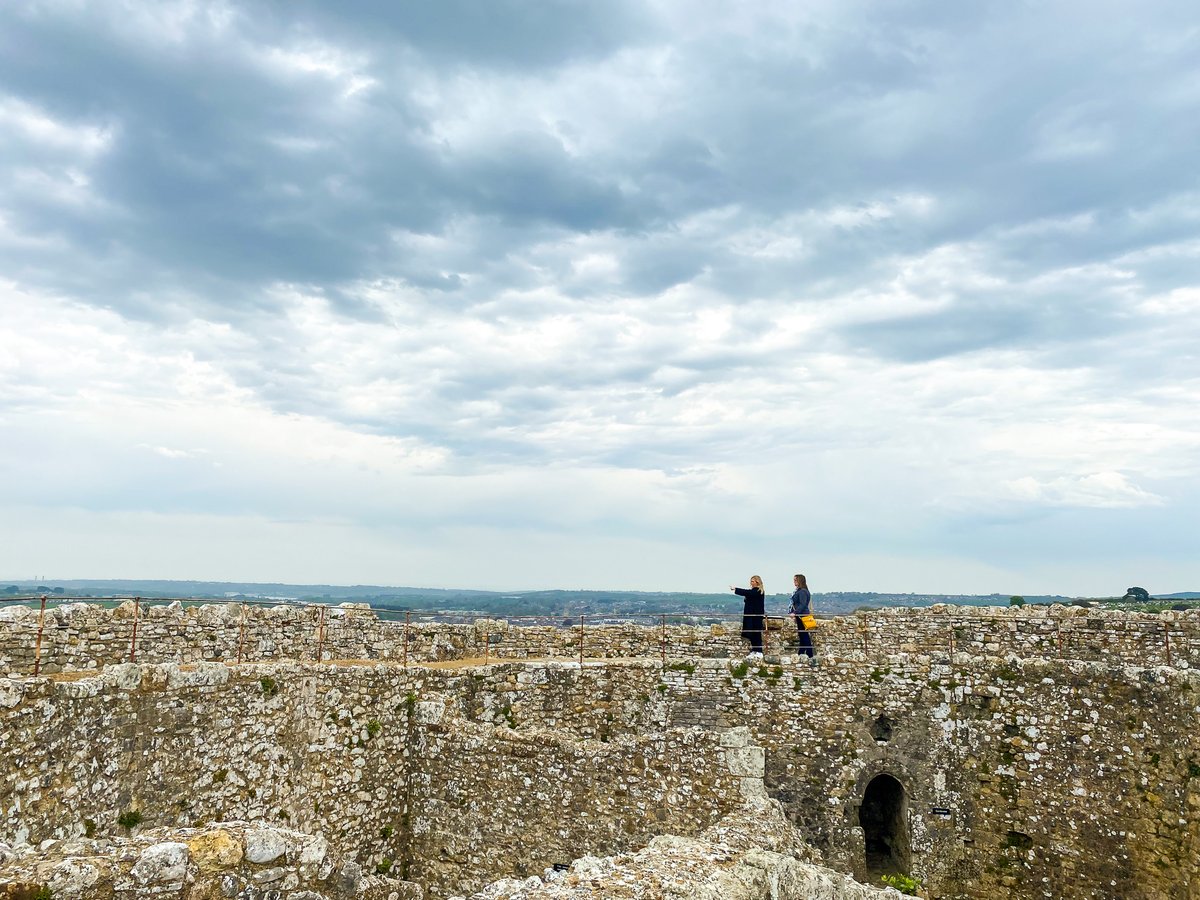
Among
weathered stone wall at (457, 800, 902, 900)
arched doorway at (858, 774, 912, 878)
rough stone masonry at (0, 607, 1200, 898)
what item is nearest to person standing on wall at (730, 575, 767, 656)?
rough stone masonry at (0, 607, 1200, 898)

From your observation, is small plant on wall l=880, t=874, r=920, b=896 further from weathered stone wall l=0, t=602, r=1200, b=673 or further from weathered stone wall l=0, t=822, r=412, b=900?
weathered stone wall l=0, t=822, r=412, b=900

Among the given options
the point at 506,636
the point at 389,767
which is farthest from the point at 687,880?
the point at 506,636

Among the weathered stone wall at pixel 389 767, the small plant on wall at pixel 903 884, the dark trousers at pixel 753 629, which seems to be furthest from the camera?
the dark trousers at pixel 753 629

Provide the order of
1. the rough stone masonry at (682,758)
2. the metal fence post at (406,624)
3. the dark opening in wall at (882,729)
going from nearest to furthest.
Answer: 1. the rough stone masonry at (682,758)
2. the dark opening in wall at (882,729)
3. the metal fence post at (406,624)

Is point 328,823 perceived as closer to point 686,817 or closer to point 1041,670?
point 686,817

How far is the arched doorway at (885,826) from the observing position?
13836mm

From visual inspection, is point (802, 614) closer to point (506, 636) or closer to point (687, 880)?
point (506, 636)

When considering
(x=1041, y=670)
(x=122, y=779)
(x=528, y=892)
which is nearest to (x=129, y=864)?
(x=528, y=892)

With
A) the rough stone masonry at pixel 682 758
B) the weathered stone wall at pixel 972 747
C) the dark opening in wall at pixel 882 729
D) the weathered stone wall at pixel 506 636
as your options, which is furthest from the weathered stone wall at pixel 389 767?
the dark opening in wall at pixel 882 729

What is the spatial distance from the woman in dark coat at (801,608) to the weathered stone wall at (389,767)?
3211 mm

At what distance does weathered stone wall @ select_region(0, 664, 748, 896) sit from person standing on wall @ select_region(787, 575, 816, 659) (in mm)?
3184

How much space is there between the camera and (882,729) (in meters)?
14.1

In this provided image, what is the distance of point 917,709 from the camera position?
46.0 ft

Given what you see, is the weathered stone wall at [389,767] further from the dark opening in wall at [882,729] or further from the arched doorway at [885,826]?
the arched doorway at [885,826]
